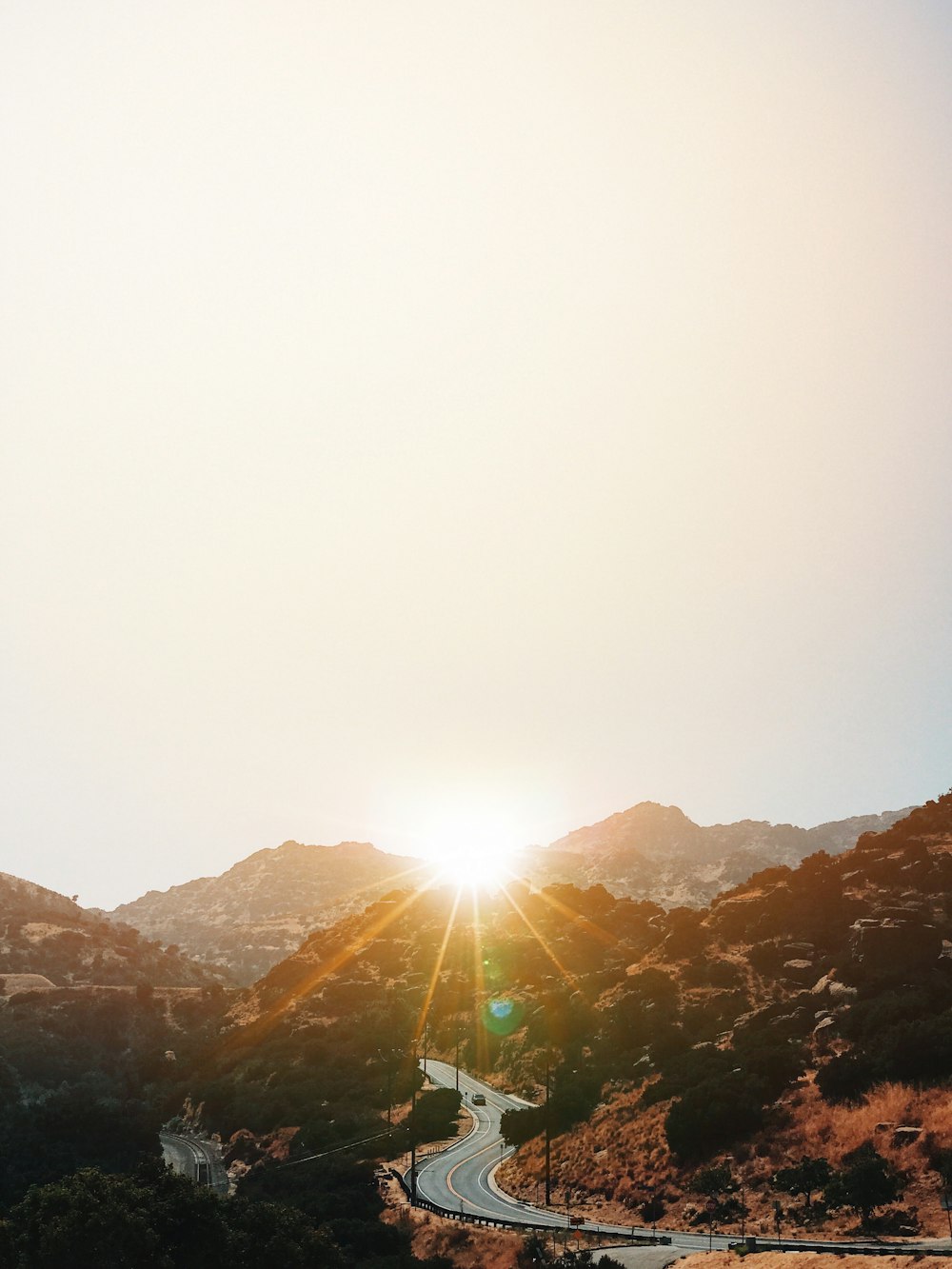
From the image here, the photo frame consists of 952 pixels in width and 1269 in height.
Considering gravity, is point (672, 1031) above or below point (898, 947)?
below

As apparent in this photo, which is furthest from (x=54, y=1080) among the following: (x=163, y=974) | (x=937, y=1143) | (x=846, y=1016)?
(x=937, y=1143)

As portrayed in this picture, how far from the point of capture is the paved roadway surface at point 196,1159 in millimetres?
71000

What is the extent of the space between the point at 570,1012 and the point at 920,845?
138 feet

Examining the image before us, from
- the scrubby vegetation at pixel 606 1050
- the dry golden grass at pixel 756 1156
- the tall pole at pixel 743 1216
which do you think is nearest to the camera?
the dry golden grass at pixel 756 1156

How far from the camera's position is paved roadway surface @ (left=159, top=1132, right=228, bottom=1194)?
71.0m

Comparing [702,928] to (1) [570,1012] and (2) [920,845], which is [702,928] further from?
(2) [920,845]

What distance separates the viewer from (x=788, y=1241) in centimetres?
3800

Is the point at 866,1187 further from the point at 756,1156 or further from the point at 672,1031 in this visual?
the point at 672,1031

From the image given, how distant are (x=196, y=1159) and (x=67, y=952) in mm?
76477

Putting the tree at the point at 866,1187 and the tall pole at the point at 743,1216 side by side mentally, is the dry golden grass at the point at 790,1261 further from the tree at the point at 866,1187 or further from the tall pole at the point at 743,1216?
the tree at the point at 866,1187

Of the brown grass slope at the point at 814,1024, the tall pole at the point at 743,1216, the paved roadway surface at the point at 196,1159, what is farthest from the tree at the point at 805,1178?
the paved roadway surface at the point at 196,1159

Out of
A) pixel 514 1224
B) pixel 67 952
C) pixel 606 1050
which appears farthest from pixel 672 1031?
pixel 67 952

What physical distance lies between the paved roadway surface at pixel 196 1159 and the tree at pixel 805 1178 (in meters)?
45.2

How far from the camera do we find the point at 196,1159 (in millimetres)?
78312
